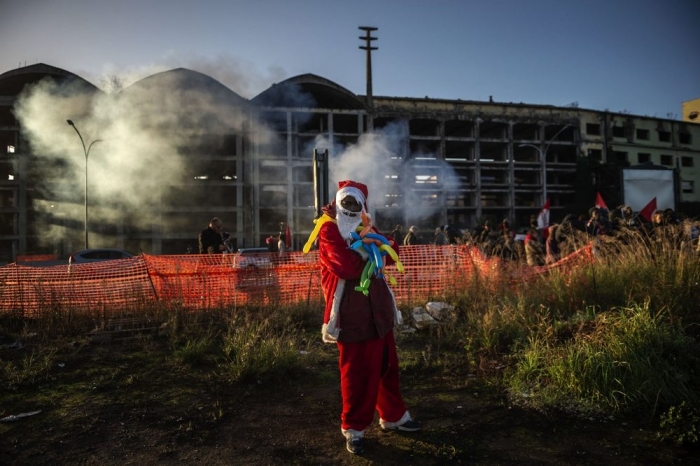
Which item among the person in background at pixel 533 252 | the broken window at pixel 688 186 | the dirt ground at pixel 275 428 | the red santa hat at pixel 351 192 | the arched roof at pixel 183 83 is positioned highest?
the arched roof at pixel 183 83

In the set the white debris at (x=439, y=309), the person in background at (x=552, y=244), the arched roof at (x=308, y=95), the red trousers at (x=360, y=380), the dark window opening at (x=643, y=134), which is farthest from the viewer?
the dark window opening at (x=643, y=134)

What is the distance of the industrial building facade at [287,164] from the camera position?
2423cm

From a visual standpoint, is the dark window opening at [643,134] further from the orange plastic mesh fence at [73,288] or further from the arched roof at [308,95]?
the orange plastic mesh fence at [73,288]

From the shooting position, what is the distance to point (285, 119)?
2725 cm

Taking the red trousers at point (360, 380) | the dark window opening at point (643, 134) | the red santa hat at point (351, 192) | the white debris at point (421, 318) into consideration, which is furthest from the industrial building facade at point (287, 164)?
the red trousers at point (360, 380)

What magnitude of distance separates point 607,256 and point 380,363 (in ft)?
14.8

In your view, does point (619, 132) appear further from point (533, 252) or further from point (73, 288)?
point (73, 288)

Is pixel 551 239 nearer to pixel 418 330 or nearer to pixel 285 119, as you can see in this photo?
pixel 418 330

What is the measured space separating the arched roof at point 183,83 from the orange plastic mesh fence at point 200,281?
63.0 ft

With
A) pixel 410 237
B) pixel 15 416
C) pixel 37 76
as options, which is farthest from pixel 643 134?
pixel 37 76

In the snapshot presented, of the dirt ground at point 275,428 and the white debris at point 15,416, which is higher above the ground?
the white debris at point 15,416

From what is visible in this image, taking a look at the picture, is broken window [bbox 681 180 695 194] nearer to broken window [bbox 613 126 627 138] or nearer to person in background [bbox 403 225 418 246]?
broken window [bbox 613 126 627 138]

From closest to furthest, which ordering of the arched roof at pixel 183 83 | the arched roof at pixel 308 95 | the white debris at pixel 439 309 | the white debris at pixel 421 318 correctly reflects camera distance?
the white debris at pixel 421 318 → the white debris at pixel 439 309 → the arched roof at pixel 183 83 → the arched roof at pixel 308 95

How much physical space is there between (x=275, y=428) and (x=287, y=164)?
25.0m
